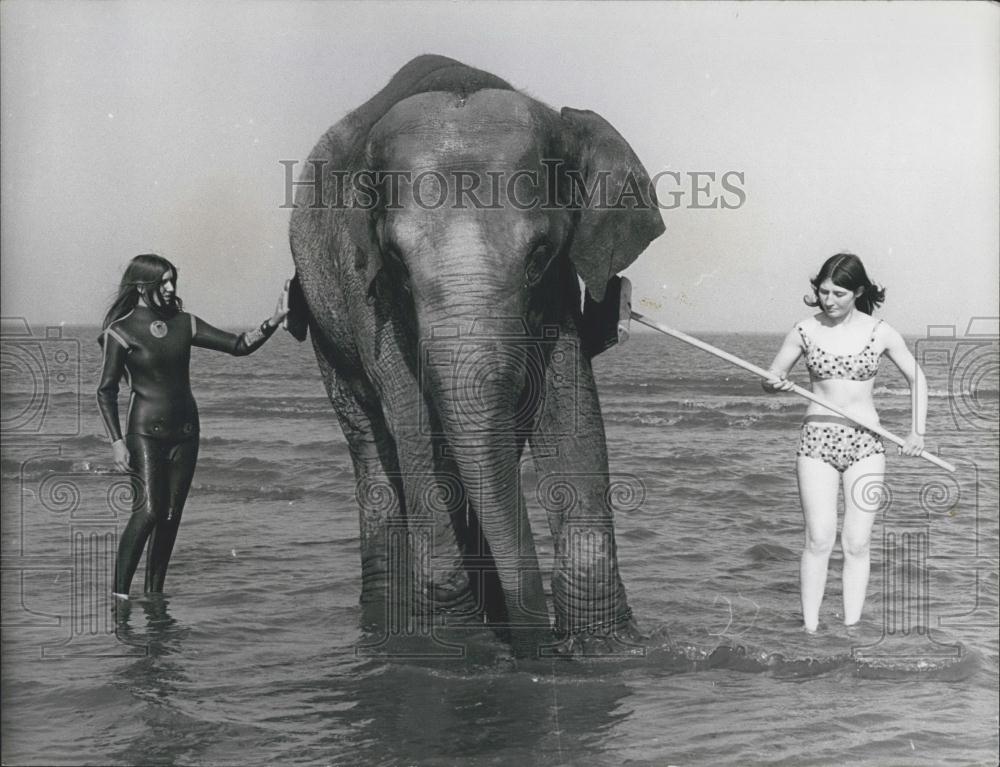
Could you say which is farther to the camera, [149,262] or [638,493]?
[638,493]

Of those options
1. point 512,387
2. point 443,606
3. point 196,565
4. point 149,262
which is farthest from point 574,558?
point 196,565

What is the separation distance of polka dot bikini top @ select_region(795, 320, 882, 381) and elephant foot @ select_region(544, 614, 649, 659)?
1.48m

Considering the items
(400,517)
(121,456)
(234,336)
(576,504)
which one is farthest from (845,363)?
(121,456)

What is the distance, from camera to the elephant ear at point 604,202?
5.94 meters

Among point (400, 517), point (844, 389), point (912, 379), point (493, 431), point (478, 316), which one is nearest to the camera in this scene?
point (478, 316)

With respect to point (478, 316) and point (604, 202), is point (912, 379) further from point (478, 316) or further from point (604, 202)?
point (478, 316)

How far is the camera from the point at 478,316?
535cm

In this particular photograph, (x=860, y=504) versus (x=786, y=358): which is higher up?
(x=786, y=358)

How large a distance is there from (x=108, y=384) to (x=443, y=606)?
191 cm

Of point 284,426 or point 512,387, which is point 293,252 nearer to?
point 512,387

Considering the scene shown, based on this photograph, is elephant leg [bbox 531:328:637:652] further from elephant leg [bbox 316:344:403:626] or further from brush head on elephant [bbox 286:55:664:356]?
elephant leg [bbox 316:344:403:626]

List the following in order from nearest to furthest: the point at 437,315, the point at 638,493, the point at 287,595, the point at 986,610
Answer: the point at 437,315 → the point at 986,610 → the point at 287,595 → the point at 638,493

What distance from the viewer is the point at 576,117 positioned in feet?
20.2

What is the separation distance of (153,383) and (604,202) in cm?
237
